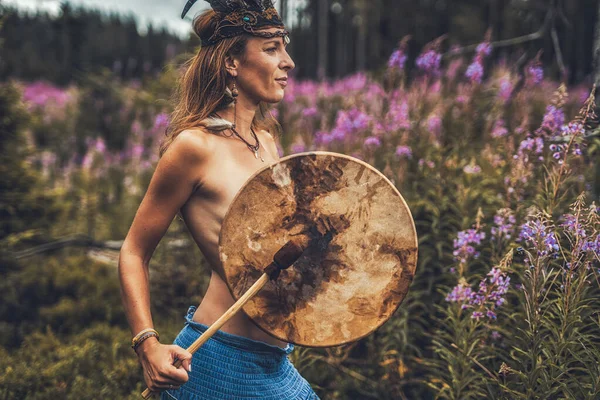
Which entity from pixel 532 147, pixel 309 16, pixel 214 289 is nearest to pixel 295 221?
pixel 214 289

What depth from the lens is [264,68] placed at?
198cm

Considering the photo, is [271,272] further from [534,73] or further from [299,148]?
[299,148]

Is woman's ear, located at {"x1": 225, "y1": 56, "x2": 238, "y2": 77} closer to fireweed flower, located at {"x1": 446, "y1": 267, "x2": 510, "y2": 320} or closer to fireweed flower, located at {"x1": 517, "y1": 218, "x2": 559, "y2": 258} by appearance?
fireweed flower, located at {"x1": 517, "y1": 218, "x2": 559, "y2": 258}

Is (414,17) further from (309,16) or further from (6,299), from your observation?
(6,299)

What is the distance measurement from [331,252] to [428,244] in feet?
7.68

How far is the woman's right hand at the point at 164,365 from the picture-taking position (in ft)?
5.30

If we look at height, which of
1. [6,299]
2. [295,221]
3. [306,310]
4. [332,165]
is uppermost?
[332,165]

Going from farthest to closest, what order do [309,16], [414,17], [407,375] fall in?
[309,16]
[414,17]
[407,375]

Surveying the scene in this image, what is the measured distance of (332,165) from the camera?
5.74 ft

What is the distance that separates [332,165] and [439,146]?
9.59 feet

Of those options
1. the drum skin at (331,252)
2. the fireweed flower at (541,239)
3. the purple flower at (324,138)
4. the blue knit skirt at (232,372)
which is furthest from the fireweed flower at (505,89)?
the blue knit skirt at (232,372)

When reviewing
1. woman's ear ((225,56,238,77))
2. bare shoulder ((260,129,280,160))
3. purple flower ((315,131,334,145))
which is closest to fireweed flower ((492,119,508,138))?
purple flower ((315,131,334,145))

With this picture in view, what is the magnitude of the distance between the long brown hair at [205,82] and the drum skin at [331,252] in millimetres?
448

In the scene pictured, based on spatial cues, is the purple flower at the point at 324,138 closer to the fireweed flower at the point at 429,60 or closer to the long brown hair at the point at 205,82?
the fireweed flower at the point at 429,60
